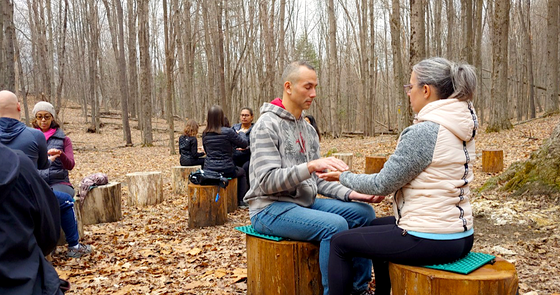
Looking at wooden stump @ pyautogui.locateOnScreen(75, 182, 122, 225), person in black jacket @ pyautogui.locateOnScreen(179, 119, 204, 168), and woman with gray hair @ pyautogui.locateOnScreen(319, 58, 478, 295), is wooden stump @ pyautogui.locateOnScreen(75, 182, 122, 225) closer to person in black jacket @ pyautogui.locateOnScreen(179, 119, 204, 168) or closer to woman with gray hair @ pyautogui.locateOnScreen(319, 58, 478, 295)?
person in black jacket @ pyautogui.locateOnScreen(179, 119, 204, 168)

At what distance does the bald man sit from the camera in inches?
144

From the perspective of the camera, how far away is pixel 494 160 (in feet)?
25.8

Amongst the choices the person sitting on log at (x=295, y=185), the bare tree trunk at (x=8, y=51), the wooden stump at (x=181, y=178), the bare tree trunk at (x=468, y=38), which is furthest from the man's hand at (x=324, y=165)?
the bare tree trunk at (x=468, y=38)

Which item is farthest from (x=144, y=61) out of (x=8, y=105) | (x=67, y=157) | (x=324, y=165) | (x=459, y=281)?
(x=459, y=281)

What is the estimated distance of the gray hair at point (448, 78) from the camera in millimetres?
2146

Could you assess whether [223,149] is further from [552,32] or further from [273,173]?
[552,32]

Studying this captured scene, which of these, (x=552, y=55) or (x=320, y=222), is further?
(x=552, y=55)

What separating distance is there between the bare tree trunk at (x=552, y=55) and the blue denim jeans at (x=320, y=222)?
1653 cm

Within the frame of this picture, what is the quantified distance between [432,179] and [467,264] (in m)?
0.51

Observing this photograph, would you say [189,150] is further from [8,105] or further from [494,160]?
[494,160]

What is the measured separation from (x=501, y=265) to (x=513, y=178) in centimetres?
338

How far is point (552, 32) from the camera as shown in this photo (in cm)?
1555

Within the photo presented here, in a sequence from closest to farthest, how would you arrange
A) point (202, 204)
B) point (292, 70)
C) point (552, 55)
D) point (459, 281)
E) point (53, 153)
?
1. point (459, 281)
2. point (292, 70)
3. point (53, 153)
4. point (202, 204)
5. point (552, 55)

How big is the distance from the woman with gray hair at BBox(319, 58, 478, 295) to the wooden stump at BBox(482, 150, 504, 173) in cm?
654
